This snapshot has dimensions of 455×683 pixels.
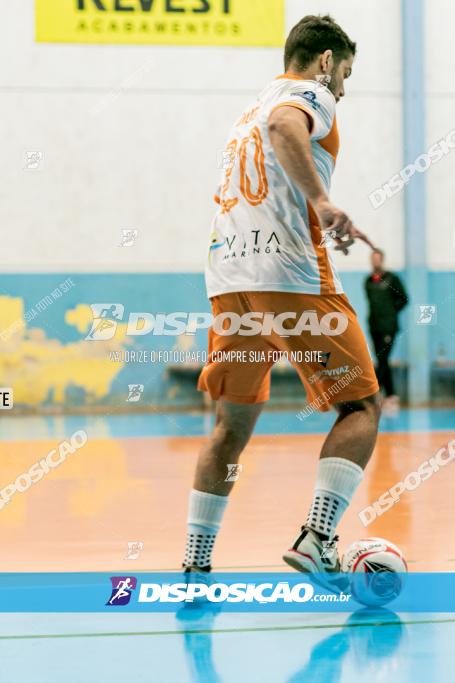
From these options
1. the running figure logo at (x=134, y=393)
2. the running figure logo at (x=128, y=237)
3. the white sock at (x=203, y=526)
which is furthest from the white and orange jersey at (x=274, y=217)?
the running figure logo at (x=128, y=237)

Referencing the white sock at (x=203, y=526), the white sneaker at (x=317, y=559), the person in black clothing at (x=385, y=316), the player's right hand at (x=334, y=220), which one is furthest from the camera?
the person in black clothing at (x=385, y=316)

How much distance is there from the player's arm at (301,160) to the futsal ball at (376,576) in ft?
3.08

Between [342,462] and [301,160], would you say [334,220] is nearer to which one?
[301,160]

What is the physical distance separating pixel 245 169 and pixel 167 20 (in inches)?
214

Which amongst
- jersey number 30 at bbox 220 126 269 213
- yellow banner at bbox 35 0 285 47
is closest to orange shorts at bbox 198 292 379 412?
jersey number 30 at bbox 220 126 269 213

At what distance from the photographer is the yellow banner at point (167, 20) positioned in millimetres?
7430

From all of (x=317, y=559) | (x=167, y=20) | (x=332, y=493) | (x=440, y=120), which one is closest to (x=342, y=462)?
(x=332, y=493)

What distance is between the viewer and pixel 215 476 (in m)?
3.27

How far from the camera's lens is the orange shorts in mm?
3061

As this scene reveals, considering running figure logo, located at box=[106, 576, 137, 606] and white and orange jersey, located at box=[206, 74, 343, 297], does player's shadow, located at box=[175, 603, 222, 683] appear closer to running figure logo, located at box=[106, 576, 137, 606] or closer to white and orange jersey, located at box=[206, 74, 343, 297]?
running figure logo, located at box=[106, 576, 137, 606]

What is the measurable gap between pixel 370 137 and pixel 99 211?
285 cm

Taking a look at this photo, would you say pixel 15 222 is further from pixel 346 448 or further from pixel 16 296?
pixel 346 448

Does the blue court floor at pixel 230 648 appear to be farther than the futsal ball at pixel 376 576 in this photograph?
No

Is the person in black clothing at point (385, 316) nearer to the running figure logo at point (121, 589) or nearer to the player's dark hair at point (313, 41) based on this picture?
the player's dark hair at point (313, 41)
